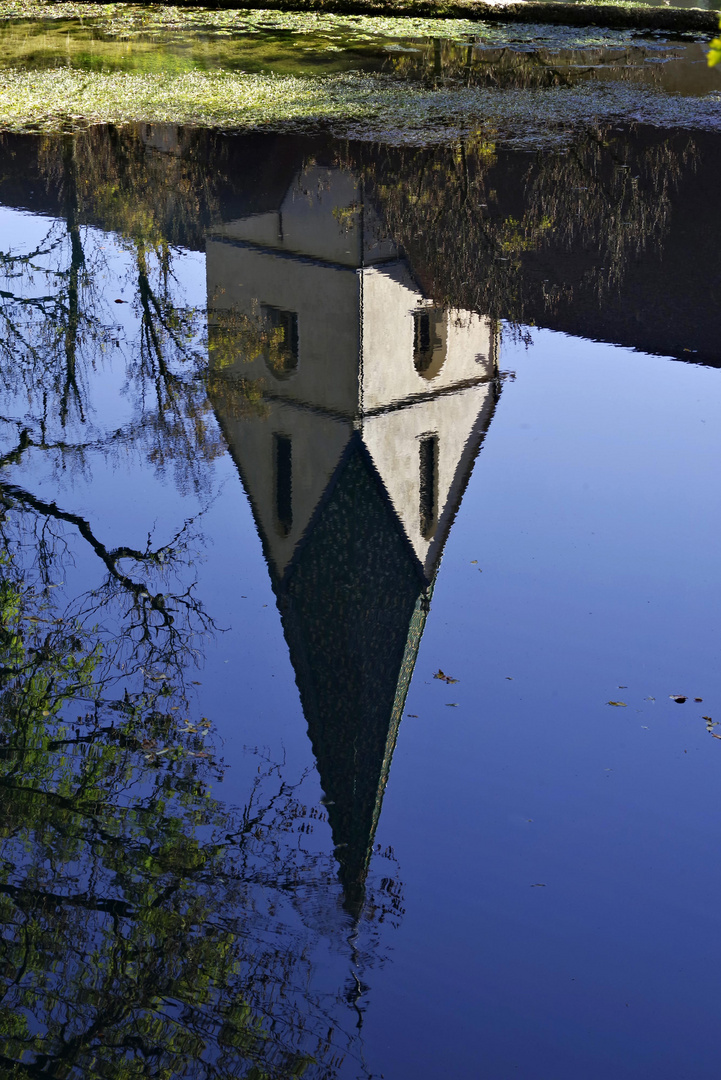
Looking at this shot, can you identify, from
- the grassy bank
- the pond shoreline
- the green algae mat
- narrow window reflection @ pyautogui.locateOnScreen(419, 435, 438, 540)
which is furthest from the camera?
the grassy bank

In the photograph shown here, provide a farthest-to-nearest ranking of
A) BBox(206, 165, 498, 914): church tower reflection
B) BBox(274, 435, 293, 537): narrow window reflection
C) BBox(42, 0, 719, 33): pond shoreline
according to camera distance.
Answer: BBox(42, 0, 719, 33): pond shoreline → BBox(274, 435, 293, 537): narrow window reflection → BBox(206, 165, 498, 914): church tower reflection

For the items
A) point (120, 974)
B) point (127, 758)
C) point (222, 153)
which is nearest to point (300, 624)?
point (127, 758)

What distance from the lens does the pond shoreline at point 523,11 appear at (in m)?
27.0

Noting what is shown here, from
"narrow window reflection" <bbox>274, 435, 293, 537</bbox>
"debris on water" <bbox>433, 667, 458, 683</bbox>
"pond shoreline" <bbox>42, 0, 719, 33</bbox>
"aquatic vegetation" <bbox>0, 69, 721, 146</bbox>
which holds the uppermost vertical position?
"pond shoreline" <bbox>42, 0, 719, 33</bbox>

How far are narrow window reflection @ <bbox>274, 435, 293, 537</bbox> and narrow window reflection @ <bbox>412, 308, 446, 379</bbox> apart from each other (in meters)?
1.76

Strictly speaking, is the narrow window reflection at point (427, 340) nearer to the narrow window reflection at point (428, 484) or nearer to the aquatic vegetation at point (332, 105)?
the narrow window reflection at point (428, 484)

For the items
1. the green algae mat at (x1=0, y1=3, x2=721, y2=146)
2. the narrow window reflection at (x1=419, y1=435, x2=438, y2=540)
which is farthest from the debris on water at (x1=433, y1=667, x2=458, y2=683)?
the green algae mat at (x1=0, y1=3, x2=721, y2=146)

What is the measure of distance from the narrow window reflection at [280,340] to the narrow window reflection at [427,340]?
1.27 m

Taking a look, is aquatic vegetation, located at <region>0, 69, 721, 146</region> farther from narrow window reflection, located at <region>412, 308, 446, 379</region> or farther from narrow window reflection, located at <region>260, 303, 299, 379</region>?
narrow window reflection, located at <region>412, 308, 446, 379</region>

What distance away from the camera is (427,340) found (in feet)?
40.0

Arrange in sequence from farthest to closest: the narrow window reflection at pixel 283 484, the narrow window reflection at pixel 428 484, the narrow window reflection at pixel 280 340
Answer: the narrow window reflection at pixel 280 340
the narrow window reflection at pixel 283 484
the narrow window reflection at pixel 428 484

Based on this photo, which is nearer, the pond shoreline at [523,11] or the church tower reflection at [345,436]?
the church tower reflection at [345,436]

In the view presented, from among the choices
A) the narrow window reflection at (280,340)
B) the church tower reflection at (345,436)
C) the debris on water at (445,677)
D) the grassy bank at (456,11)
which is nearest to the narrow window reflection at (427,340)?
the church tower reflection at (345,436)

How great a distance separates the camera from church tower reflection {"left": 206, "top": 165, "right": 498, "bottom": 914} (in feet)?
21.6
